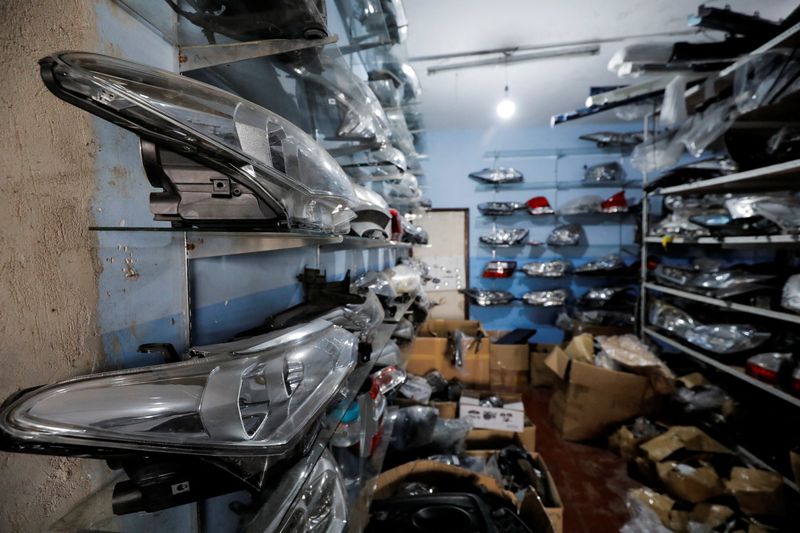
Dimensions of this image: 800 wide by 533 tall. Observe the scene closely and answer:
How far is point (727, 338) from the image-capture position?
1.93 m

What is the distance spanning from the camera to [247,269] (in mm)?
863

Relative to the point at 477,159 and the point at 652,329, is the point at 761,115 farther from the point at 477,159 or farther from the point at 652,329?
the point at 477,159

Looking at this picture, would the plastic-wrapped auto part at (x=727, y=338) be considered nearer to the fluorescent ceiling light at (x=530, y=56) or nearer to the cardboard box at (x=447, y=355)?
the cardboard box at (x=447, y=355)

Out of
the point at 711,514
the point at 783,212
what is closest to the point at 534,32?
the point at 783,212

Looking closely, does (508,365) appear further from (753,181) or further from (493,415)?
(753,181)

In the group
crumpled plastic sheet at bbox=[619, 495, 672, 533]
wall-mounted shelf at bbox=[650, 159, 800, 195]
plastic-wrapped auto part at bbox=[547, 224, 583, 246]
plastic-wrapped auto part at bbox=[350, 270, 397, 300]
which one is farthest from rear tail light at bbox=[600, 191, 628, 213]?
plastic-wrapped auto part at bbox=[350, 270, 397, 300]

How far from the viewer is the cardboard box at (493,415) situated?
6.55ft

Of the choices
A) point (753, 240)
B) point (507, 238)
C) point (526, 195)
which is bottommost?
point (753, 240)

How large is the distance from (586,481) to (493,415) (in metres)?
0.76

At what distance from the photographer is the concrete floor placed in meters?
1.76

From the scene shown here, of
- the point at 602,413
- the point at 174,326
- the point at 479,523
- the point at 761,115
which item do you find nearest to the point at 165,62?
the point at 174,326

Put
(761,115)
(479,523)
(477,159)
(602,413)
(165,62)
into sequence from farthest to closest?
(477,159), (602,413), (761,115), (479,523), (165,62)

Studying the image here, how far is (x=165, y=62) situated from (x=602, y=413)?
10.0ft

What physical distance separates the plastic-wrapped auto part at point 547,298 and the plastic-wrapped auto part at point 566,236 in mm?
561
